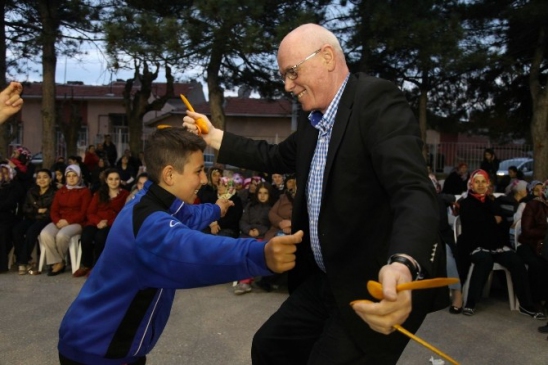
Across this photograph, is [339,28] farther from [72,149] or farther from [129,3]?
[72,149]

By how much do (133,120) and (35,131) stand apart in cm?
1663

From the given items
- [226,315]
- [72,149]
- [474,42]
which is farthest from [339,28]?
[72,149]

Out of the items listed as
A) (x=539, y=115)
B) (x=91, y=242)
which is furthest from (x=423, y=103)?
(x=91, y=242)

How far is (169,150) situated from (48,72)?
1241cm

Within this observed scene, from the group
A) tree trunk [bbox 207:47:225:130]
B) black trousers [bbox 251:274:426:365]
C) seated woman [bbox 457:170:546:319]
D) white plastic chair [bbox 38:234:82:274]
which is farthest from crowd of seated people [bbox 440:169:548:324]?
tree trunk [bbox 207:47:225:130]

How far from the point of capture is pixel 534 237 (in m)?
7.16

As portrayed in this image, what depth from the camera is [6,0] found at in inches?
588

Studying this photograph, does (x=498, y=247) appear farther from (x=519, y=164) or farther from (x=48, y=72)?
(x=519, y=164)

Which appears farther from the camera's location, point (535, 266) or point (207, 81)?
point (207, 81)

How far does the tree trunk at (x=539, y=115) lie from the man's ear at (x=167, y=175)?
40.1 feet

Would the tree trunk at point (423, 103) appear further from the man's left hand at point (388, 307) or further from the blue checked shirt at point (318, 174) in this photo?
the man's left hand at point (388, 307)

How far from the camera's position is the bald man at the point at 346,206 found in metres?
2.36

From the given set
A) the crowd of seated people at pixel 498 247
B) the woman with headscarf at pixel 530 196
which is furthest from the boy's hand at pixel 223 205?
the woman with headscarf at pixel 530 196

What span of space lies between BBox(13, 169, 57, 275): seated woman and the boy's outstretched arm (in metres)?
5.97
